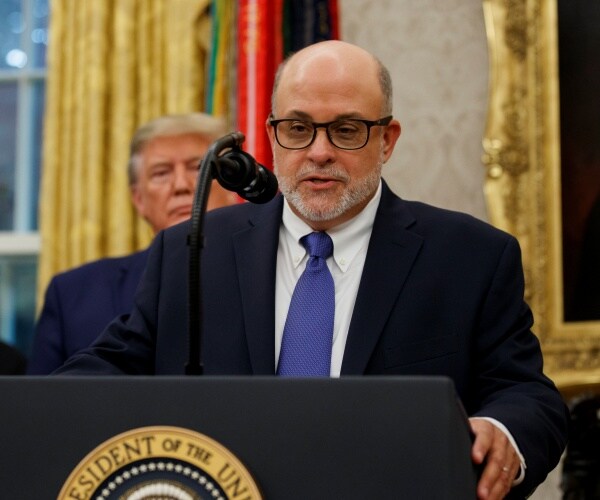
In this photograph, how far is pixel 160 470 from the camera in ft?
5.42

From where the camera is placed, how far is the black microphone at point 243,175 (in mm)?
1996

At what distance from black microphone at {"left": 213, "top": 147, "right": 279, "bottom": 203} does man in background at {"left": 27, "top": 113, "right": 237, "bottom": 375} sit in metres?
2.11

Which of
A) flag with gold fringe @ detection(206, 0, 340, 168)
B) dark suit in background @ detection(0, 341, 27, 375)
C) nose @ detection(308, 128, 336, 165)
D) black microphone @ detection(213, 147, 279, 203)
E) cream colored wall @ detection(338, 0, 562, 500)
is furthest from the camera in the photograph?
cream colored wall @ detection(338, 0, 562, 500)

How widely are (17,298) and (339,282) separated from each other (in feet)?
10.9

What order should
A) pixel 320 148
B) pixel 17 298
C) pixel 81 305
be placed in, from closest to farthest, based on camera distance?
pixel 320 148
pixel 81 305
pixel 17 298

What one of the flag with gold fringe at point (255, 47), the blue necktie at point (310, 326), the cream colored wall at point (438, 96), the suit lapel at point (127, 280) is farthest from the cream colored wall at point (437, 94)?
the blue necktie at point (310, 326)

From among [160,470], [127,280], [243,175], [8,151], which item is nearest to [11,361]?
[127,280]

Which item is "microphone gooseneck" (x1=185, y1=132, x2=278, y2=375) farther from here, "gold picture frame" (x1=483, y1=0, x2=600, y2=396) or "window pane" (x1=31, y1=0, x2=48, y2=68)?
"window pane" (x1=31, y1=0, x2=48, y2=68)

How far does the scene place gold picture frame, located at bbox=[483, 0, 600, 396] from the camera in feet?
15.0

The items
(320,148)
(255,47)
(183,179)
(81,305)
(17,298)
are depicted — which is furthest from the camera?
(17,298)

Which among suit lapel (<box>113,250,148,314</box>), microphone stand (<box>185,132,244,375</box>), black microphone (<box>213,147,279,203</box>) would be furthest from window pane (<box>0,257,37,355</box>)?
microphone stand (<box>185,132,244,375</box>)

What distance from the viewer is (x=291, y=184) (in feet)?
8.65

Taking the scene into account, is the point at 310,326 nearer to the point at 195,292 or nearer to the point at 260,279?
the point at 260,279

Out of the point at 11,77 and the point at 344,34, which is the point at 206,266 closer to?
the point at 344,34
